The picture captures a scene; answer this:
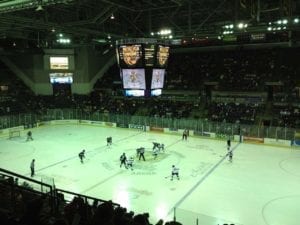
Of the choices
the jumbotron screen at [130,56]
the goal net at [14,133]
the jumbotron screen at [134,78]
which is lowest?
the goal net at [14,133]

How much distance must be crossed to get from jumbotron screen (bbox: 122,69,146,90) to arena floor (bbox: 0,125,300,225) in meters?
5.23

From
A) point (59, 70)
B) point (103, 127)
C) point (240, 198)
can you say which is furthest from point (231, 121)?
point (59, 70)

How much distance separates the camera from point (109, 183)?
1811 centimetres

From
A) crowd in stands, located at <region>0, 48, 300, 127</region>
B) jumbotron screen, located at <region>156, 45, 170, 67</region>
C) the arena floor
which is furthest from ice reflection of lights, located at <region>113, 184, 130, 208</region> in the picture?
crowd in stands, located at <region>0, 48, 300, 127</region>

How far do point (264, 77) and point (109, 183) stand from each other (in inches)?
996

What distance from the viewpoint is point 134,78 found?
58.2ft

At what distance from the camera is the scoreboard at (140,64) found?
17.6 metres

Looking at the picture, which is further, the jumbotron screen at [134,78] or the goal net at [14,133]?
the goal net at [14,133]

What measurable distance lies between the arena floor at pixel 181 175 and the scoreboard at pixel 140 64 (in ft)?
16.8

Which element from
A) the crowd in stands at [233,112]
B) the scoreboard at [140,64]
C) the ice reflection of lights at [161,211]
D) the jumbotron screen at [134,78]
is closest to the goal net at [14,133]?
Result: the scoreboard at [140,64]

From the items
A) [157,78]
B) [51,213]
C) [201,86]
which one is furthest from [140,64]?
[201,86]

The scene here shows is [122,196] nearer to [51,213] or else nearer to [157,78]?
[157,78]

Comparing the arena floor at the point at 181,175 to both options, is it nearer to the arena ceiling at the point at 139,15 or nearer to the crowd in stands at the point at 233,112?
the crowd in stands at the point at 233,112

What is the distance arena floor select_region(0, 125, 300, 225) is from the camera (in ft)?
48.1
